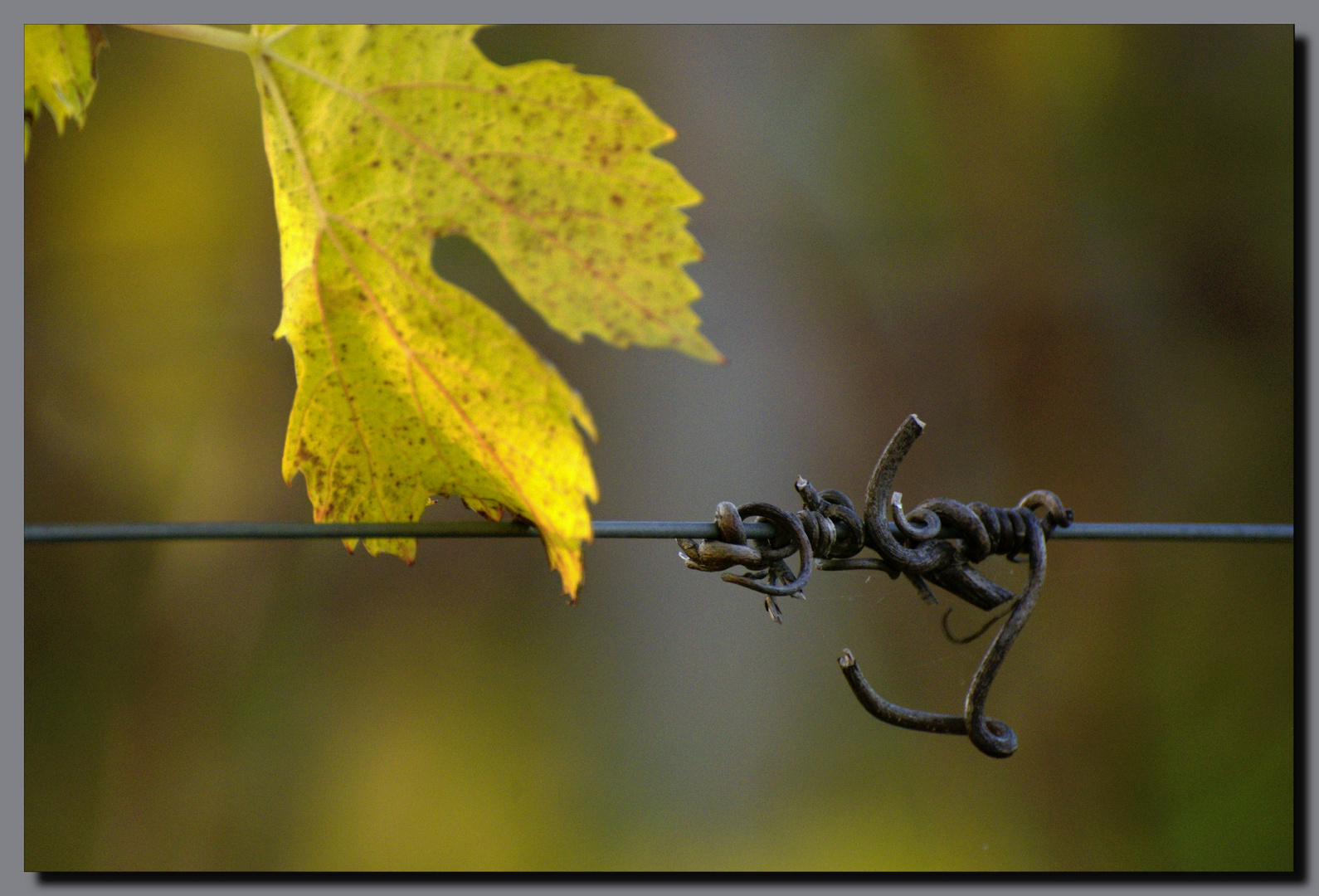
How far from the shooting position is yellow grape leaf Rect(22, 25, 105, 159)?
1.14 feet

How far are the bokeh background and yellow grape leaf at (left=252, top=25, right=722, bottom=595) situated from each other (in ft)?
2.50

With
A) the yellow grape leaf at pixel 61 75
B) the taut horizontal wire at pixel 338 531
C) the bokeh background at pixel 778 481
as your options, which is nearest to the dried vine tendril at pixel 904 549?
the taut horizontal wire at pixel 338 531

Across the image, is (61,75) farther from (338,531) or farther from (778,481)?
(778,481)

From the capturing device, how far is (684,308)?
311 millimetres

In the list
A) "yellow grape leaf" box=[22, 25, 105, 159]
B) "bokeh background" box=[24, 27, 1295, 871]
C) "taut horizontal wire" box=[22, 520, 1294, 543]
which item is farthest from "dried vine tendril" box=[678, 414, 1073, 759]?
"bokeh background" box=[24, 27, 1295, 871]

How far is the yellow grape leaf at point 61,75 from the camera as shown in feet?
1.14

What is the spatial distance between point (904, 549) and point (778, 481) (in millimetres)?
831

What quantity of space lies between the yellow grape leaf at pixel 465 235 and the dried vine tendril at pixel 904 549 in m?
0.08

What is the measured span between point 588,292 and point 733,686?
99 centimetres

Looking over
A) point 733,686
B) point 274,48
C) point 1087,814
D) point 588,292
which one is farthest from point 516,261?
point 1087,814

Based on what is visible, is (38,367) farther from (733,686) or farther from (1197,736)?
(1197,736)

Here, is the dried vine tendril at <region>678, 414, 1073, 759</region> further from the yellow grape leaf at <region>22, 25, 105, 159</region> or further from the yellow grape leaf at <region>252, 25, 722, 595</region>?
the yellow grape leaf at <region>22, 25, 105, 159</region>

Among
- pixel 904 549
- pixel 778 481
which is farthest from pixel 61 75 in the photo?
pixel 778 481

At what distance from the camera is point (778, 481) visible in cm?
124
